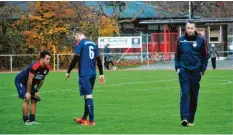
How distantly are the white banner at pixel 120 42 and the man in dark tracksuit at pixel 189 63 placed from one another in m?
32.7

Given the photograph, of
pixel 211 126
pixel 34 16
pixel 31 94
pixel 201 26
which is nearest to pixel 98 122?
pixel 31 94

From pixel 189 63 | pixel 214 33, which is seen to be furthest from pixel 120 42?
pixel 189 63

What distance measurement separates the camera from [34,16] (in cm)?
4481

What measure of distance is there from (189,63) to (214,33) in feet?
134

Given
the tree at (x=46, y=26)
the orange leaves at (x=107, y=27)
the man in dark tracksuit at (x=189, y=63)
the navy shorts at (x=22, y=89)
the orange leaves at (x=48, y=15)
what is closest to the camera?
the man in dark tracksuit at (x=189, y=63)

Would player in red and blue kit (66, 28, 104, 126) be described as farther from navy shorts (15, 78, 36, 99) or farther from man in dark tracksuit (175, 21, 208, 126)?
man in dark tracksuit (175, 21, 208, 126)

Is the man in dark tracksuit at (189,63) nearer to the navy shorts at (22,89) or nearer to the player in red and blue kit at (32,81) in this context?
the player in red and blue kit at (32,81)

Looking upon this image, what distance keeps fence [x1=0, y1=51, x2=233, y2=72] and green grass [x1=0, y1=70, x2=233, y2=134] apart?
60.9ft

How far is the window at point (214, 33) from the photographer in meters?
51.8

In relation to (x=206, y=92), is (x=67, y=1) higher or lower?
higher

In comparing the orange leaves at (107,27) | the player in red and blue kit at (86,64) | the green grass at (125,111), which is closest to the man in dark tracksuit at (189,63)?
the green grass at (125,111)

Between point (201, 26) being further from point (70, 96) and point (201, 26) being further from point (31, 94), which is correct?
point (31, 94)

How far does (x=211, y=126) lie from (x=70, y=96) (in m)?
8.94

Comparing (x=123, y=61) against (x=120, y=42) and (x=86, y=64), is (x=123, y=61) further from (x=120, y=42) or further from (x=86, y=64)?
(x=86, y=64)
